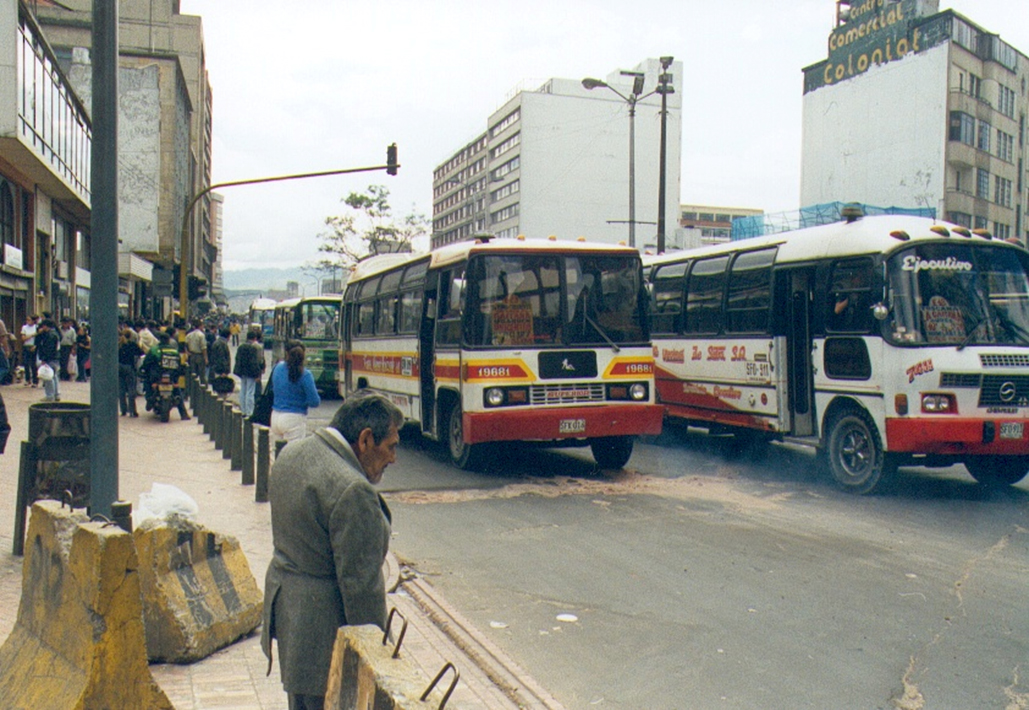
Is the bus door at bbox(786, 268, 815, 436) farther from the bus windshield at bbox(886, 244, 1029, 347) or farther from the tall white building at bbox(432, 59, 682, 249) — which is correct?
the tall white building at bbox(432, 59, 682, 249)

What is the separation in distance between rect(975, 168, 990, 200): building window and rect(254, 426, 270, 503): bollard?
167ft

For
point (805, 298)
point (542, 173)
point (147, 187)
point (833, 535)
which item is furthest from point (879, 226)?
point (542, 173)

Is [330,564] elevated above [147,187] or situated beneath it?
situated beneath

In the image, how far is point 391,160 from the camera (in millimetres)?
22938

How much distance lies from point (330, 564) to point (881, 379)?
855cm

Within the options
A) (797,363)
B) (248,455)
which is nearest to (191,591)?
(248,455)

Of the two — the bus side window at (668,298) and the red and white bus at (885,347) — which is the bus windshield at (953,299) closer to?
the red and white bus at (885,347)

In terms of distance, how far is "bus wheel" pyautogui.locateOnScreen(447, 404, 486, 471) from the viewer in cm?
1215

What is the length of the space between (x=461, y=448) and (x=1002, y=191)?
172ft

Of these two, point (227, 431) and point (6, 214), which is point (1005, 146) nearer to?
point (6, 214)

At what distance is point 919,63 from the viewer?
51469mm

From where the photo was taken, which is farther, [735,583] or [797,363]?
[797,363]

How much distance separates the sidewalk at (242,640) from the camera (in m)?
4.73

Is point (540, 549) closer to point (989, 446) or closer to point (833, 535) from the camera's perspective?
point (833, 535)
